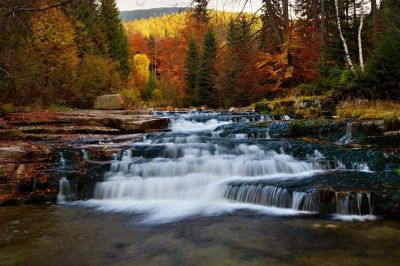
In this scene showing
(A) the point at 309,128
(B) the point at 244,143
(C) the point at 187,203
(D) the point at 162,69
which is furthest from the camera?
(D) the point at 162,69

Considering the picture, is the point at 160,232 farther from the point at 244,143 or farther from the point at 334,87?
the point at 334,87

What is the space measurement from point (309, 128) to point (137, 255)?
919cm

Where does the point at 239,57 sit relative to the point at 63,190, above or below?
above

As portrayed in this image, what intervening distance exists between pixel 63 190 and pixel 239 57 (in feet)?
17.3

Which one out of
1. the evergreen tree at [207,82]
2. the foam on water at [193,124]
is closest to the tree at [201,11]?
the foam on water at [193,124]

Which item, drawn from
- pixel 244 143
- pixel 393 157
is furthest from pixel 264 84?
pixel 393 157

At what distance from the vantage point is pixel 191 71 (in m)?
39.4

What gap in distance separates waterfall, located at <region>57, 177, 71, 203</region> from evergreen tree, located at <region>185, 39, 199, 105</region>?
1140 inches

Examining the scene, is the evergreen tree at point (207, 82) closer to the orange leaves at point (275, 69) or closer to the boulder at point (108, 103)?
the orange leaves at point (275, 69)

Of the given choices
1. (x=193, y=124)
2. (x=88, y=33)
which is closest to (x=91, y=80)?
(x=88, y=33)

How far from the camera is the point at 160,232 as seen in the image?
21.9 ft

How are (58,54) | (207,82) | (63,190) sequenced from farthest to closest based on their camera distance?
(207,82), (58,54), (63,190)

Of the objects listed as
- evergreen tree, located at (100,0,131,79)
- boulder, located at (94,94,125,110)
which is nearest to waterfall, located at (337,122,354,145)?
boulder, located at (94,94,125,110)

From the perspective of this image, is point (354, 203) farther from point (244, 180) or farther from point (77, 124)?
point (77, 124)
